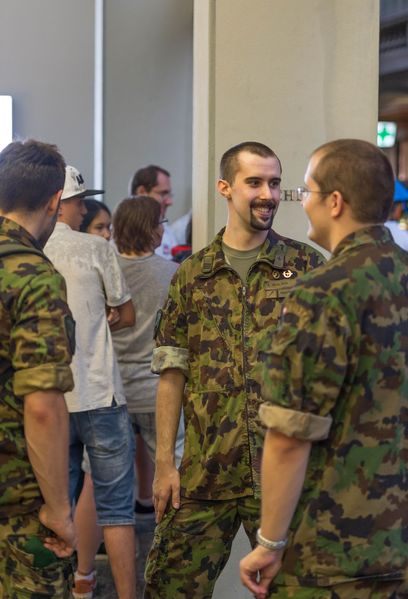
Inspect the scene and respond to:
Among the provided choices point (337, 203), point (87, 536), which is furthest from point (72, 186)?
point (337, 203)

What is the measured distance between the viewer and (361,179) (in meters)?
2.18

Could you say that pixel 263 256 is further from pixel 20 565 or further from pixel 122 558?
pixel 122 558

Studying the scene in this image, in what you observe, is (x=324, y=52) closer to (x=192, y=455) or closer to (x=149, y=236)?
(x=149, y=236)

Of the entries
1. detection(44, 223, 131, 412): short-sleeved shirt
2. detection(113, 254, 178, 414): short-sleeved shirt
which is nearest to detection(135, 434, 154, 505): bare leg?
detection(113, 254, 178, 414): short-sleeved shirt

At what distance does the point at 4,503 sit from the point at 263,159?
1376 mm

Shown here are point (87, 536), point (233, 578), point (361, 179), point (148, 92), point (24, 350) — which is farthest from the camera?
point (148, 92)

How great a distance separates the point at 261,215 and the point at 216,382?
549 mm

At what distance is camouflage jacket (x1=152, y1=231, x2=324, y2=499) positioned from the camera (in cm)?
294

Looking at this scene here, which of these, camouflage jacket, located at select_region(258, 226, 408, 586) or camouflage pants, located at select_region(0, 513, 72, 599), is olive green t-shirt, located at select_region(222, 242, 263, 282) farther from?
camouflage pants, located at select_region(0, 513, 72, 599)

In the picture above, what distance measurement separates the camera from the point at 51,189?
8.54 ft

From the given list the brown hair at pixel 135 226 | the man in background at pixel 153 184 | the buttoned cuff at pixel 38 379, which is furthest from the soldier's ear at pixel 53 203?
the man in background at pixel 153 184

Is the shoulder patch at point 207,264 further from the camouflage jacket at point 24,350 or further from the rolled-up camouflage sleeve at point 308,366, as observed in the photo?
the rolled-up camouflage sleeve at point 308,366

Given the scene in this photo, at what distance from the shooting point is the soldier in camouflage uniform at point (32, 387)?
7.87 ft

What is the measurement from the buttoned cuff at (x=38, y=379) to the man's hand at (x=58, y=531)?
1.07 feet
